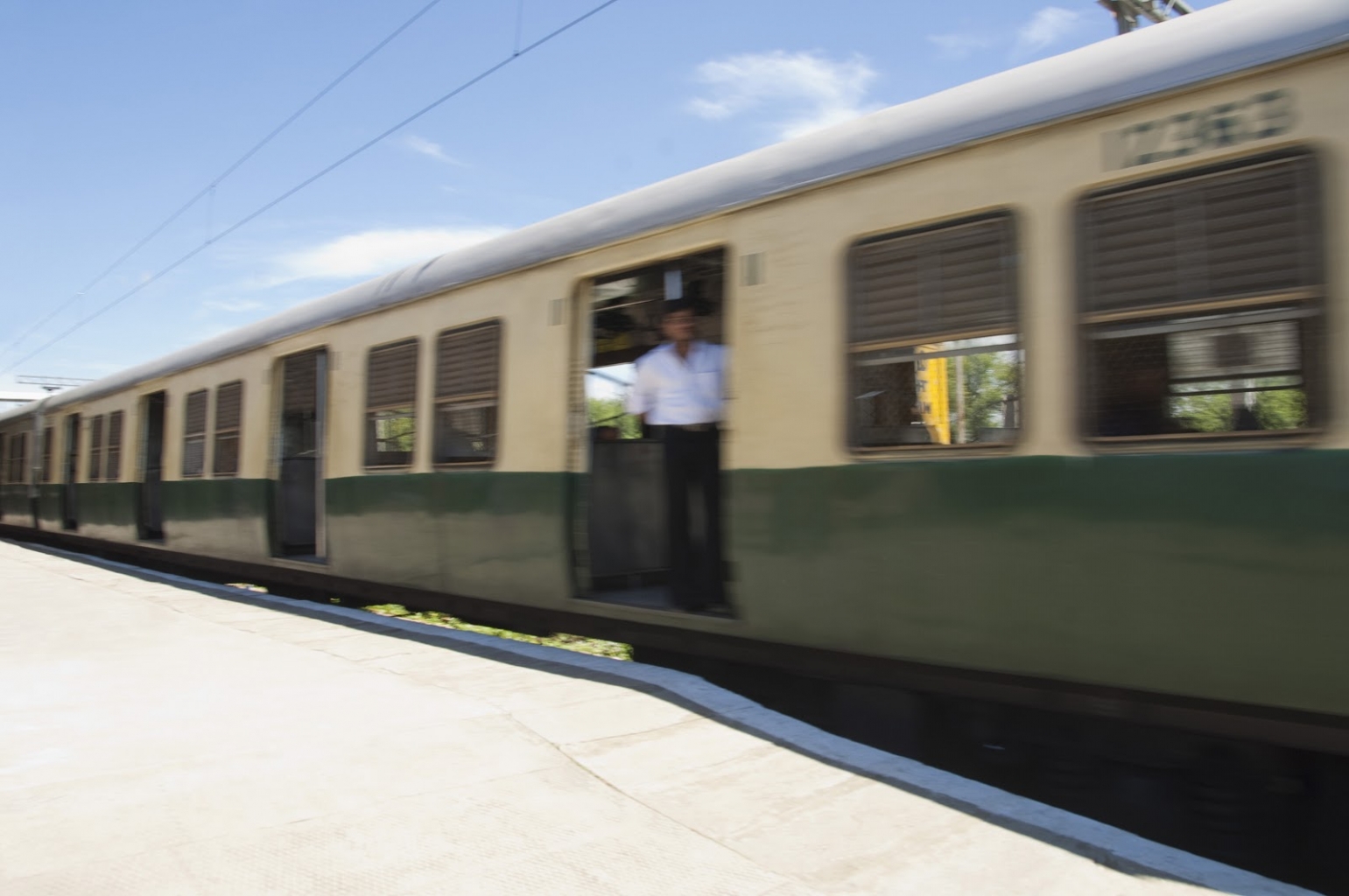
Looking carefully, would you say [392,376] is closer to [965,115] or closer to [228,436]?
[228,436]

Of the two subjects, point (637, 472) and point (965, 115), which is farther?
point (637, 472)

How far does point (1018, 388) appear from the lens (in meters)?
3.76

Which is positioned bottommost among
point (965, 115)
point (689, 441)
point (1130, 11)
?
point (689, 441)

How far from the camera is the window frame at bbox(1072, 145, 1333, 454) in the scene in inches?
121

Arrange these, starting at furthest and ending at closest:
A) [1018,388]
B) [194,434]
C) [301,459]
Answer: [194,434] → [301,459] → [1018,388]

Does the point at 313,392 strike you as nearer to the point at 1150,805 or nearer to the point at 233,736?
the point at 233,736

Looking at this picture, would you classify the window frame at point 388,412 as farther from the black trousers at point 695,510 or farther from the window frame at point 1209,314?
the window frame at point 1209,314

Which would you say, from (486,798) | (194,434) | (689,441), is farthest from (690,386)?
(194,434)

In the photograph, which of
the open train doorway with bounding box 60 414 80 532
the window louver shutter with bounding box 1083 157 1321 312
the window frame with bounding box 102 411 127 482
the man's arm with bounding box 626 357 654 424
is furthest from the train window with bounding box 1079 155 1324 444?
the open train doorway with bounding box 60 414 80 532

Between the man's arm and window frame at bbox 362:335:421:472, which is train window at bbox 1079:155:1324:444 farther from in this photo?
window frame at bbox 362:335:421:472

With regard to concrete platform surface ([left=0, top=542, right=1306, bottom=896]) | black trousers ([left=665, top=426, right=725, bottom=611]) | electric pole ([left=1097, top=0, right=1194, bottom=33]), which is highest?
electric pole ([left=1097, top=0, right=1194, bottom=33])

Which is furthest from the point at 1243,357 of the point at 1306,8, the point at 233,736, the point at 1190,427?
the point at 233,736

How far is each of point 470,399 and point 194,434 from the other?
19.7 feet

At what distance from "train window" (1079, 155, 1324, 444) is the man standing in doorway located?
228 centimetres
